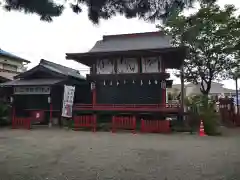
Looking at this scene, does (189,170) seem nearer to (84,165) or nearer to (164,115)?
(84,165)

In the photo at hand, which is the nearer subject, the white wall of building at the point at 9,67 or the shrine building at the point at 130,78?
the shrine building at the point at 130,78

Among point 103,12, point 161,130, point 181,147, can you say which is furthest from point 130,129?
point 103,12

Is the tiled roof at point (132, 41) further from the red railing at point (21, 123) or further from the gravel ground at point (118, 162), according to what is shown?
the gravel ground at point (118, 162)

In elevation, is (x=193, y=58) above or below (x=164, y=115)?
above

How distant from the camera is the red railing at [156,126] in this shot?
18.6 m

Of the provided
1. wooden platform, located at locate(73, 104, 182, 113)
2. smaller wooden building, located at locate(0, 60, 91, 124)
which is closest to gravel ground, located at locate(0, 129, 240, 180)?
wooden platform, located at locate(73, 104, 182, 113)

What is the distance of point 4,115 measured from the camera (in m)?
23.6

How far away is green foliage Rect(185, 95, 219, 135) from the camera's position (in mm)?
18406

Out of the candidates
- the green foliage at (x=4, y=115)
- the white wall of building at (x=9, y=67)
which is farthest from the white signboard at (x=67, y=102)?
the white wall of building at (x=9, y=67)

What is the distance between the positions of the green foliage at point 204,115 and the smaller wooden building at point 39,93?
8.82m

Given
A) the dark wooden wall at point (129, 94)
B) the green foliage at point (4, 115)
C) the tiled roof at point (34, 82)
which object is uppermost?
the tiled roof at point (34, 82)

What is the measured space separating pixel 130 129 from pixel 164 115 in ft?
9.11

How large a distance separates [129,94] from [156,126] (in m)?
3.87

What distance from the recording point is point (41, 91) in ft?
74.6
